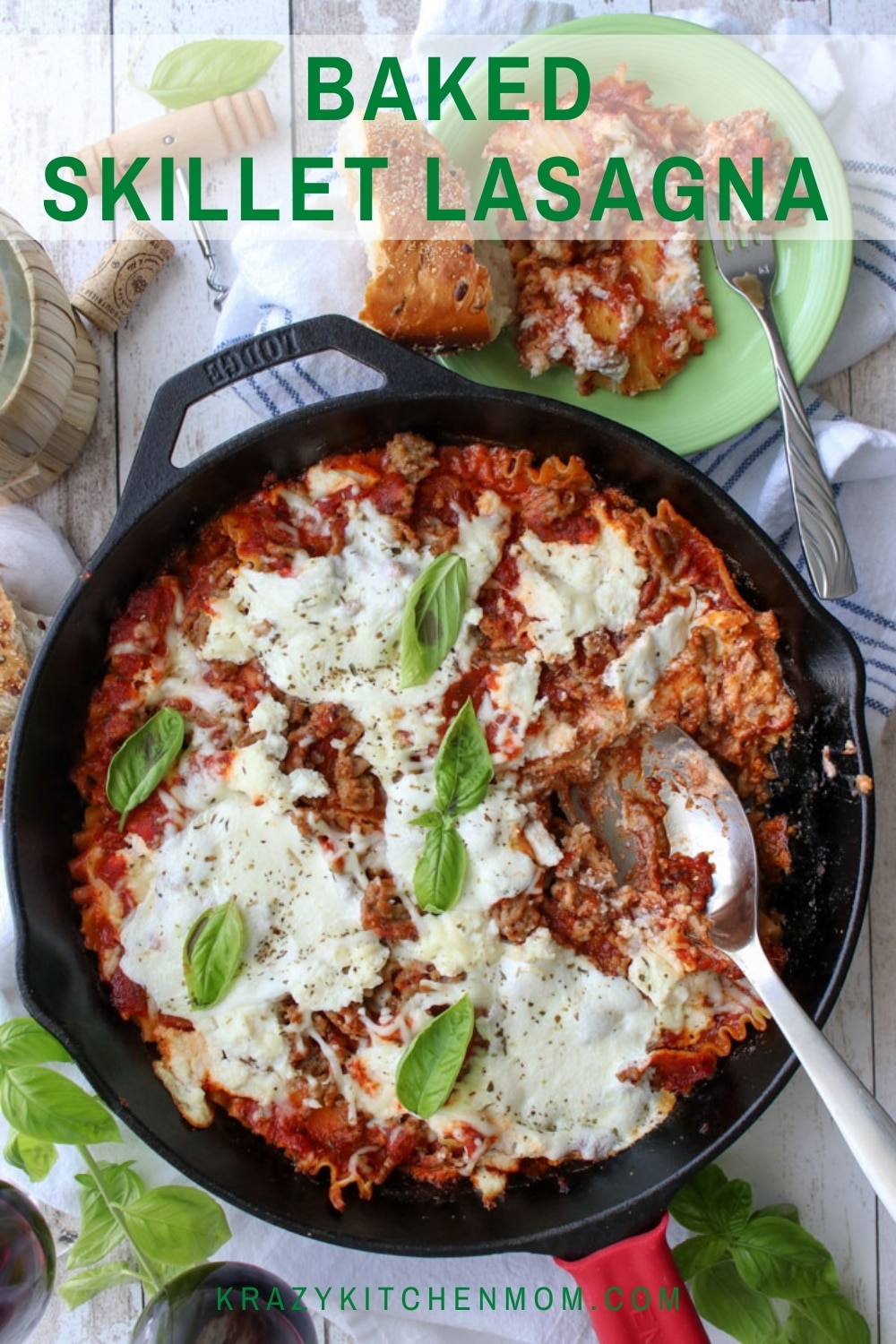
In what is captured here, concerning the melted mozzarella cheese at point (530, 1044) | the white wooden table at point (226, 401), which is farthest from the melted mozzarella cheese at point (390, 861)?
the white wooden table at point (226, 401)

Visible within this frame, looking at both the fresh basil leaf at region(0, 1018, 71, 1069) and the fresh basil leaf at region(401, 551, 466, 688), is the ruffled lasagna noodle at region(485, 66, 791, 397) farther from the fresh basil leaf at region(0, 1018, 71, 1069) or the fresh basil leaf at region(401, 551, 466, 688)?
the fresh basil leaf at region(0, 1018, 71, 1069)

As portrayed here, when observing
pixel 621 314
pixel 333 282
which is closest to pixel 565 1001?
pixel 621 314

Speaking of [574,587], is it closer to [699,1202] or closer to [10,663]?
[10,663]

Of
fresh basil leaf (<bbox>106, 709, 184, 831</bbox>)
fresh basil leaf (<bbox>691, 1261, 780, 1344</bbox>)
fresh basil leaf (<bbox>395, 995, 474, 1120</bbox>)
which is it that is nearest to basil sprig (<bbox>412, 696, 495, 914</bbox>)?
fresh basil leaf (<bbox>395, 995, 474, 1120</bbox>)

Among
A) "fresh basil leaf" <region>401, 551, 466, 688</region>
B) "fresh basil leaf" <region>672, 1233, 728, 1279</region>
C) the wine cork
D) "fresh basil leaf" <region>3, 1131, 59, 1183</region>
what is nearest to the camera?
"fresh basil leaf" <region>401, 551, 466, 688</region>

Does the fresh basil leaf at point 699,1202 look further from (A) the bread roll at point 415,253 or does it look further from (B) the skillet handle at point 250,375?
(A) the bread roll at point 415,253

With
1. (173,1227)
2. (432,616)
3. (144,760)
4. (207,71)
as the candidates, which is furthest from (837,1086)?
(207,71)

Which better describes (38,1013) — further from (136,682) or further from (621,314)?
(621,314)
